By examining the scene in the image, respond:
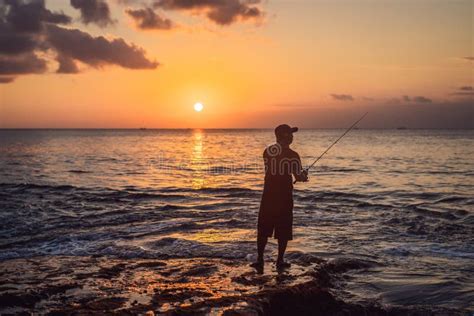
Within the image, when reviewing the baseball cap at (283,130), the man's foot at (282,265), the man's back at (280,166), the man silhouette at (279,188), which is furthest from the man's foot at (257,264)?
the baseball cap at (283,130)

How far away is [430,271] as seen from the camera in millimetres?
7594

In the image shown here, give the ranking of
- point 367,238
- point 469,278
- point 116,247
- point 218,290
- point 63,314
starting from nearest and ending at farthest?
point 63,314
point 218,290
point 469,278
point 116,247
point 367,238

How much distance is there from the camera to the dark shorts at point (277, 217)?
7.22 m

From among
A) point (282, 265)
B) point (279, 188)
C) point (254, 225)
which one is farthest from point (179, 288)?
point (254, 225)

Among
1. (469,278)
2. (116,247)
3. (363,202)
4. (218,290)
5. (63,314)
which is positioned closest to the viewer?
(63,314)

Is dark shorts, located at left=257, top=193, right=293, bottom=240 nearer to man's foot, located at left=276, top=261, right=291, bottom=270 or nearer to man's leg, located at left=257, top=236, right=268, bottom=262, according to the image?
man's leg, located at left=257, top=236, right=268, bottom=262

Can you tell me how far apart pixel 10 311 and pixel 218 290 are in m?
2.61

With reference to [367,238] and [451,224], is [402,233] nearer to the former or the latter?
[367,238]

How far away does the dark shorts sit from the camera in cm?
722

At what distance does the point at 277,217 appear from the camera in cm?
727

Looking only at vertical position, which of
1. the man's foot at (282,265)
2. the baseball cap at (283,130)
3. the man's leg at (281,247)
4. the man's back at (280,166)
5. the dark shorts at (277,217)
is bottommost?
the man's foot at (282,265)

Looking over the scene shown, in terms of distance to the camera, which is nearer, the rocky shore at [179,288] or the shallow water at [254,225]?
the rocky shore at [179,288]

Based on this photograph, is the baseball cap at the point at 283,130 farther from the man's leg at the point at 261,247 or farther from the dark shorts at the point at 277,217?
the man's leg at the point at 261,247

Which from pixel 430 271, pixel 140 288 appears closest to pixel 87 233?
pixel 140 288
